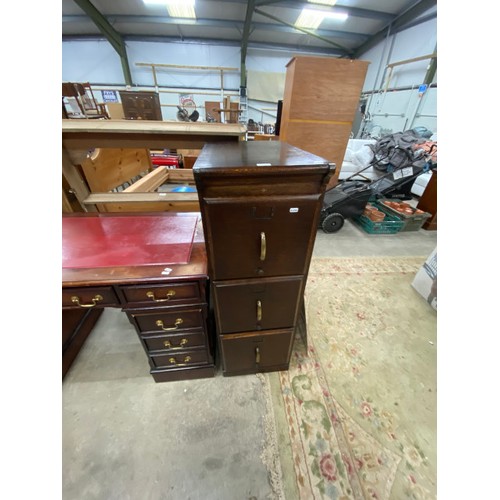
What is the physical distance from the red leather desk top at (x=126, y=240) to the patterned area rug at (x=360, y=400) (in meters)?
1.02

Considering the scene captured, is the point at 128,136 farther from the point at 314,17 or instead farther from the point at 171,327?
the point at 314,17

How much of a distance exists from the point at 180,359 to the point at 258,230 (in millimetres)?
921

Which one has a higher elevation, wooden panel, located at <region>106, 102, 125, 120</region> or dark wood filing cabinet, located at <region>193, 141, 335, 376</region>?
wooden panel, located at <region>106, 102, 125, 120</region>

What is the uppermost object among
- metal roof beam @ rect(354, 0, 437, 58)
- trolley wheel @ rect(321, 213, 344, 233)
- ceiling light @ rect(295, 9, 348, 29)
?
ceiling light @ rect(295, 9, 348, 29)

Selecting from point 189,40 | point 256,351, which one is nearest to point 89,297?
point 256,351

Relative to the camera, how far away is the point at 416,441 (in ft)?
3.52

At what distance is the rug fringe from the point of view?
0.93m

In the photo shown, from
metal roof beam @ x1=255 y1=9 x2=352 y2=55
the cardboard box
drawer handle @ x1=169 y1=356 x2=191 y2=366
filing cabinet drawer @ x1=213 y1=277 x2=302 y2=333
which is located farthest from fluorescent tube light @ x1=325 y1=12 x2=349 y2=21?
drawer handle @ x1=169 y1=356 x2=191 y2=366

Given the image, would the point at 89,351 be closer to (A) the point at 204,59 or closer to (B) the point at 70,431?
(B) the point at 70,431

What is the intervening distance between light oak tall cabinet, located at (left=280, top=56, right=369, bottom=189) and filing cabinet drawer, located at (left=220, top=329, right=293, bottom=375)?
7.99ft

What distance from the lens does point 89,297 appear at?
878mm

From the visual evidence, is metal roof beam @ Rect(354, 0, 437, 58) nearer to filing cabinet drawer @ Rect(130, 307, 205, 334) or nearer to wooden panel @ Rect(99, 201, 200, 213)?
wooden panel @ Rect(99, 201, 200, 213)

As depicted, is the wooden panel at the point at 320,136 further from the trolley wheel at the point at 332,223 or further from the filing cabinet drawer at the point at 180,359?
the filing cabinet drawer at the point at 180,359

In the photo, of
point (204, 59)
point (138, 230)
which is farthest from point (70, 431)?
point (204, 59)
